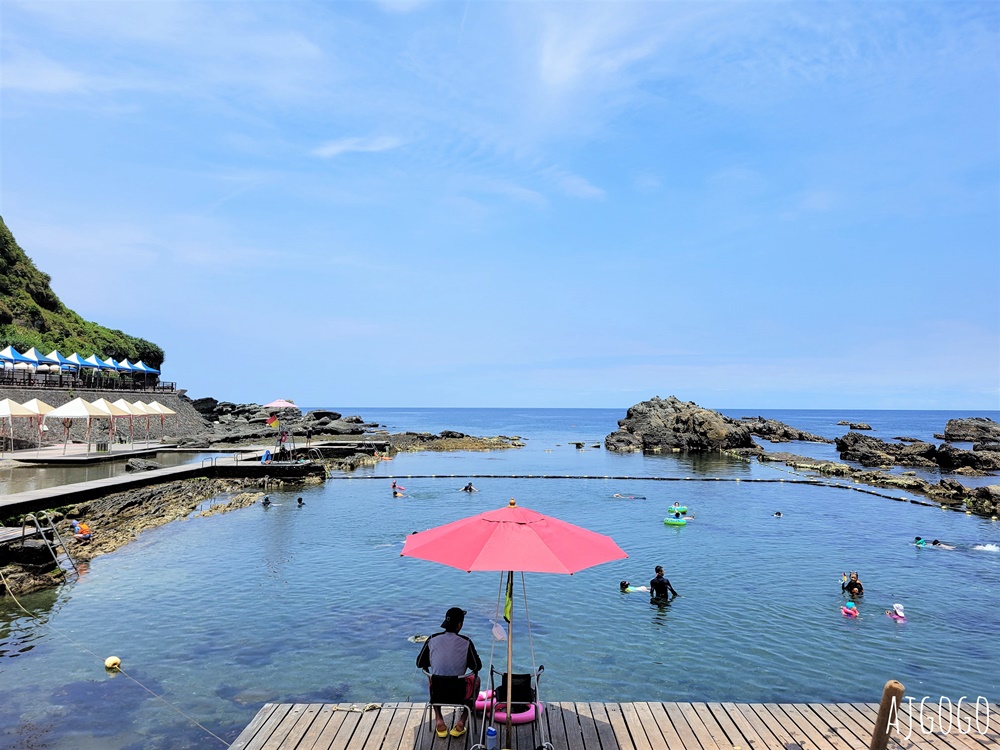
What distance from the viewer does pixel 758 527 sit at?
3266cm

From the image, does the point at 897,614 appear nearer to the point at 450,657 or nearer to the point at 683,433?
the point at 450,657

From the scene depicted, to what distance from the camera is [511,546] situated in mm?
7328

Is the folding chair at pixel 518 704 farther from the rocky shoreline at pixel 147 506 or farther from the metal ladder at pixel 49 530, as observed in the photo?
the metal ladder at pixel 49 530

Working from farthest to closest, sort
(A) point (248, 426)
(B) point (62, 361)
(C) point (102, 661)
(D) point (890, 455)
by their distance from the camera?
(A) point (248, 426) → (D) point (890, 455) → (B) point (62, 361) → (C) point (102, 661)

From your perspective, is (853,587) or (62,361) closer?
(853,587)

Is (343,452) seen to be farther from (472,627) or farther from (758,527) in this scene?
(472,627)

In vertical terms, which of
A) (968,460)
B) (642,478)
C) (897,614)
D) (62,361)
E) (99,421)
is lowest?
(897,614)

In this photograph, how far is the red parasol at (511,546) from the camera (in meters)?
7.05

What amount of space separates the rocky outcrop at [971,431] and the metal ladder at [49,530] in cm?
14061

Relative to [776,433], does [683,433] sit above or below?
above

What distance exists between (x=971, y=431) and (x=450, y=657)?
14585 centimetres

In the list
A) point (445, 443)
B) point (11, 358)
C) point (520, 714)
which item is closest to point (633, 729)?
point (520, 714)

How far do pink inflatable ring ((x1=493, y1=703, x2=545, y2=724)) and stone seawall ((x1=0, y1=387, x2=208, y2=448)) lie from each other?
49.9m

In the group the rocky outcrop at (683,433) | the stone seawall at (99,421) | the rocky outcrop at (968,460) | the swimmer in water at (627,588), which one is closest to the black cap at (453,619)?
the swimmer in water at (627,588)
